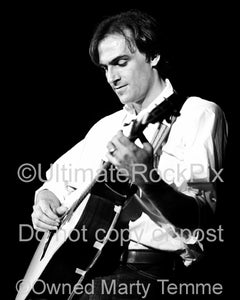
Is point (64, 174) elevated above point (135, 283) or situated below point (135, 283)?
above

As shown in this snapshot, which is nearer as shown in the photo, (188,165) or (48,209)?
(188,165)

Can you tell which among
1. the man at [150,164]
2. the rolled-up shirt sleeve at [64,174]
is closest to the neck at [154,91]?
the man at [150,164]

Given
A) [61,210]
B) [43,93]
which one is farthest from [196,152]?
[43,93]

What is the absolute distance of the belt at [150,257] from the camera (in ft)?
5.76

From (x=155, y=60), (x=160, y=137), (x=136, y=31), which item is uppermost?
(x=136, y=31)

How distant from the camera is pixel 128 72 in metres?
2.09

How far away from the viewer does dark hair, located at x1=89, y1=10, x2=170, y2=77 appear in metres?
2.15

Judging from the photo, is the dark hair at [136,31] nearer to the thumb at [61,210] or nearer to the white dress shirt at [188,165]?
the white dress shirt at [188,165]

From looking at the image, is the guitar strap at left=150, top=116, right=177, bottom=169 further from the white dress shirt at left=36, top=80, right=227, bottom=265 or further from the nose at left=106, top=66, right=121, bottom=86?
the nose at left=106, top=66, right=121, bottom=86

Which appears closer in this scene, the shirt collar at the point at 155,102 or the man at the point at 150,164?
the man at the point at 150,164

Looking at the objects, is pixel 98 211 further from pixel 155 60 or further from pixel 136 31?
pixel 136 31

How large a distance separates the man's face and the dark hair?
4cm

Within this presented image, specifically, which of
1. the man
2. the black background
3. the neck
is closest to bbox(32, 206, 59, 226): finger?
the man

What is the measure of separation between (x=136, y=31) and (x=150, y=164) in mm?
952
